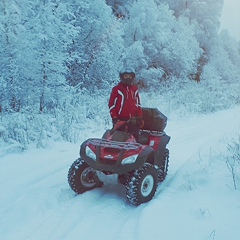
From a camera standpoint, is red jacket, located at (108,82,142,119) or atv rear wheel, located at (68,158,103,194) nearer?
atv rear wheel, located at (68,158,103,194)

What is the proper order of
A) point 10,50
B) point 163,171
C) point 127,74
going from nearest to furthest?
point 127,74 < point 163,171 < point 10,50

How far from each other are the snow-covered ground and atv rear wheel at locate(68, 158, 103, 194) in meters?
0.13

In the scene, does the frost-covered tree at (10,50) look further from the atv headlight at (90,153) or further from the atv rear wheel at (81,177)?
the atv headlight at (90,153)

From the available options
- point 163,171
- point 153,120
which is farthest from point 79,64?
point 163,171

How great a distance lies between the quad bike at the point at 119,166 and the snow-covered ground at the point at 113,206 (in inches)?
7.2

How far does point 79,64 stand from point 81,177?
9662 mm

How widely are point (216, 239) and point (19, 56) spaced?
678 cm

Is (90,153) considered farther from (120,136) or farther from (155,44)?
(155,44)

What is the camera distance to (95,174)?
4.86m

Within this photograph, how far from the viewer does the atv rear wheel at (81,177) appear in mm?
4590

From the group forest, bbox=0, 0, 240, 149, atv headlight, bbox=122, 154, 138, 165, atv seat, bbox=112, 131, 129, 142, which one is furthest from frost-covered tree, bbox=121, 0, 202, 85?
atv headlight, bbox=122, 154, 138, 165

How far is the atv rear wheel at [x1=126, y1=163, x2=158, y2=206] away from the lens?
4.24 meters

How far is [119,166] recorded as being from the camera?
422 cm

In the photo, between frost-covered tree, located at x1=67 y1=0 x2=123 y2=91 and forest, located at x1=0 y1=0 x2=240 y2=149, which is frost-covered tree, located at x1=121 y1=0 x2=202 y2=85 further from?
frost-covered tree, located at x1=67 y1=0 x2=123 y2=91
